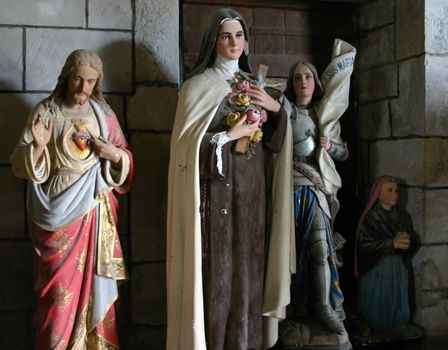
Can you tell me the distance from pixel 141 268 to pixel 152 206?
12.5 inches

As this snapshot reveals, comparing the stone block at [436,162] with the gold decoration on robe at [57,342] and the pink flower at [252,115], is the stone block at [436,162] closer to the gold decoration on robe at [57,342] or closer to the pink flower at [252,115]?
the pink flower at [252,115]

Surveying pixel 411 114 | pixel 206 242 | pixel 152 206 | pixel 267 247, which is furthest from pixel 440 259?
pixel 152 206

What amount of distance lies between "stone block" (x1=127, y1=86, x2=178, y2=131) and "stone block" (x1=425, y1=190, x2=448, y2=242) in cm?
146

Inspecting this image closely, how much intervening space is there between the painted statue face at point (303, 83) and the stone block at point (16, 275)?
1.57 meters

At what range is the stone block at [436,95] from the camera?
3.03 meters

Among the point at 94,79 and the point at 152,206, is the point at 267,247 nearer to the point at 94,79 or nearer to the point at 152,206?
the point at 152,206

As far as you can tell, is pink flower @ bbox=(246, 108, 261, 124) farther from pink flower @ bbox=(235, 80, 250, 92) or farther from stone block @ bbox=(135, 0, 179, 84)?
stone block @ bbox=(135, 0, 179, 84)

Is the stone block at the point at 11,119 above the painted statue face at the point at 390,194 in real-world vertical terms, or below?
above

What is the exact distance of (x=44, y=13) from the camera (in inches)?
106

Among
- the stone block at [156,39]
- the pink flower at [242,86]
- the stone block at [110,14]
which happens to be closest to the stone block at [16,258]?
the stone block at [156,39]

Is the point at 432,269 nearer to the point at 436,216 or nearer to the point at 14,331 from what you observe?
the point at 436,216

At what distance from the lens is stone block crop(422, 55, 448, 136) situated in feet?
9.95

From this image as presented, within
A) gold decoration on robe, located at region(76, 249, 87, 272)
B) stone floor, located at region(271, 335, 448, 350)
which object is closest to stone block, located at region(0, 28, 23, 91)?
gold decoration on robe, located at region(76, 249, 87, 272)

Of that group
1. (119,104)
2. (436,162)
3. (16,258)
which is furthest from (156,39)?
(436,162)
